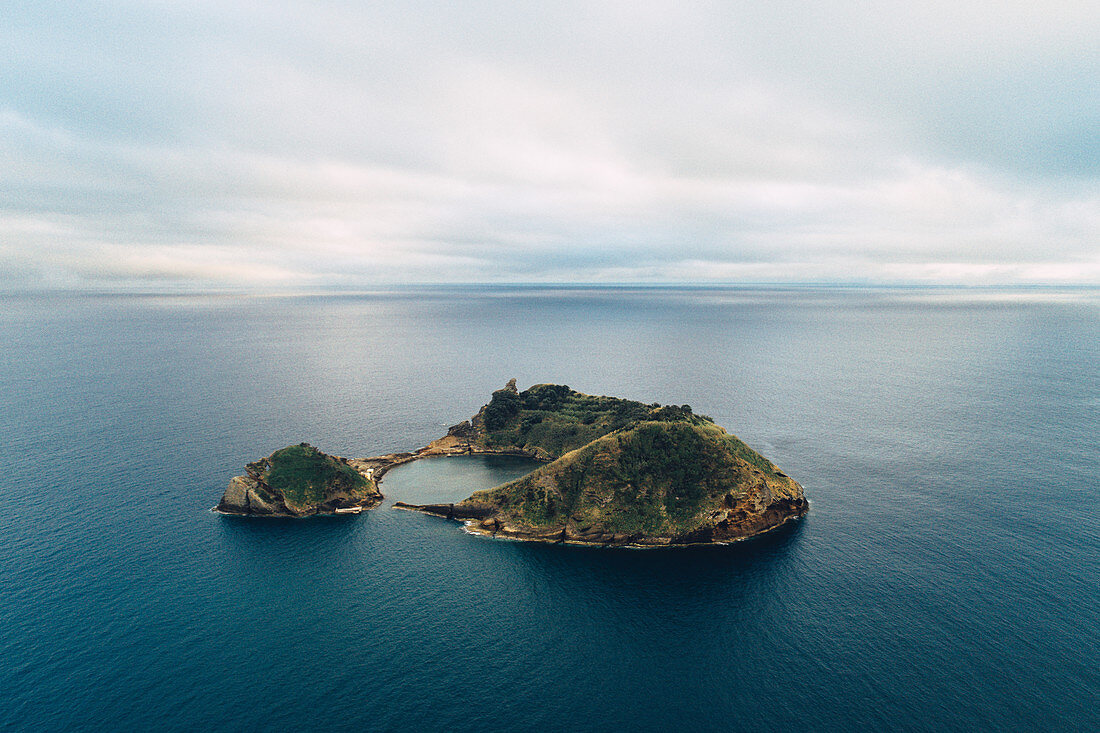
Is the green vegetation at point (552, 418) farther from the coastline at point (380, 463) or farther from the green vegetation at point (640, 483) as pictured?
the green vegetation at point (640, 483)

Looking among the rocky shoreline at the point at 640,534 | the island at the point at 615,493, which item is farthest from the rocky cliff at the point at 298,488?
the rocky shoreline at the point at 640,534

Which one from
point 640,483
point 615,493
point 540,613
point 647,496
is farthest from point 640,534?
point 540,613

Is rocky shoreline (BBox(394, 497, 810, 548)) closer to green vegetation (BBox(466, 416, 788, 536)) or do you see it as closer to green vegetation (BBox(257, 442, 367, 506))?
green vegetation (BBox(466, 416, 788, 536))

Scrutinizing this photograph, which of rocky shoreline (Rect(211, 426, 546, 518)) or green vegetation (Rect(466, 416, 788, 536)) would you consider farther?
rocky shoreline (Rect(211, 426, 546, 518))

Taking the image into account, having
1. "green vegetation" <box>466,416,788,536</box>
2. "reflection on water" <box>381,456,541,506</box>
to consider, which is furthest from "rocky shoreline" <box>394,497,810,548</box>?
"reflection on water" <box>381,456,541,506</box>

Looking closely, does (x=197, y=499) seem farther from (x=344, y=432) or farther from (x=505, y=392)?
(x=505, y=392)

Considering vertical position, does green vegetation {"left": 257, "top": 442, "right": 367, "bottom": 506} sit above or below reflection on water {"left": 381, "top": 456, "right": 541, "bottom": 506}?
above

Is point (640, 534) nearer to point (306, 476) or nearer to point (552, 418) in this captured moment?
point (552, 418)
